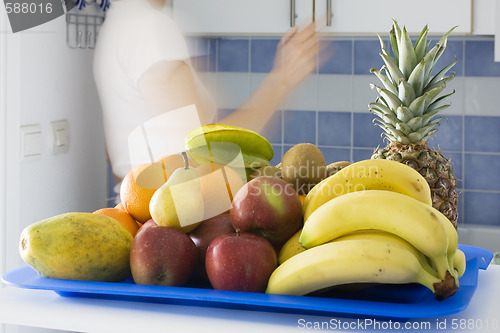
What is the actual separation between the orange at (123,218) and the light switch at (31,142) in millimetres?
1302

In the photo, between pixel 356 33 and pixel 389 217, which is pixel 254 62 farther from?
pixel 389 217

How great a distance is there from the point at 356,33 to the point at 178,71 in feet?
2.19

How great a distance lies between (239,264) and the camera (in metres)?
0.66

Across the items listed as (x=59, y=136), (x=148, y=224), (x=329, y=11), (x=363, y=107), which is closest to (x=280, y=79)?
(x=363, y=107)

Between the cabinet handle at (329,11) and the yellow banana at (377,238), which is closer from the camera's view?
the yellow banana at (377,238)

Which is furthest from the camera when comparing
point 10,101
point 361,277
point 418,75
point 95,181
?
point 95,181

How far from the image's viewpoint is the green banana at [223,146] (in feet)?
2.67

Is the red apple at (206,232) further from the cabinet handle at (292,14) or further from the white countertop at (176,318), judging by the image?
the cabinet handle at (292,14)

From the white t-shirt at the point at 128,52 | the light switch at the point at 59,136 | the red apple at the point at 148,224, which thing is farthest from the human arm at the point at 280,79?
the red apple at the point at 148,224

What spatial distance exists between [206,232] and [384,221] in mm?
210

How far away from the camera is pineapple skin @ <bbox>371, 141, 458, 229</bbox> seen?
3.96 feet

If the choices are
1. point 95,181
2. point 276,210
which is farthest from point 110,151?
point 276,210

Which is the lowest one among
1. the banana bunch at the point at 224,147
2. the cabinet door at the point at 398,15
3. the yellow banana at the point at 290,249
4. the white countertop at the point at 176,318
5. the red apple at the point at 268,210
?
the white countertop at the point at 176,318

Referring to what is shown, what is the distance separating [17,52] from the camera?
197 cm
